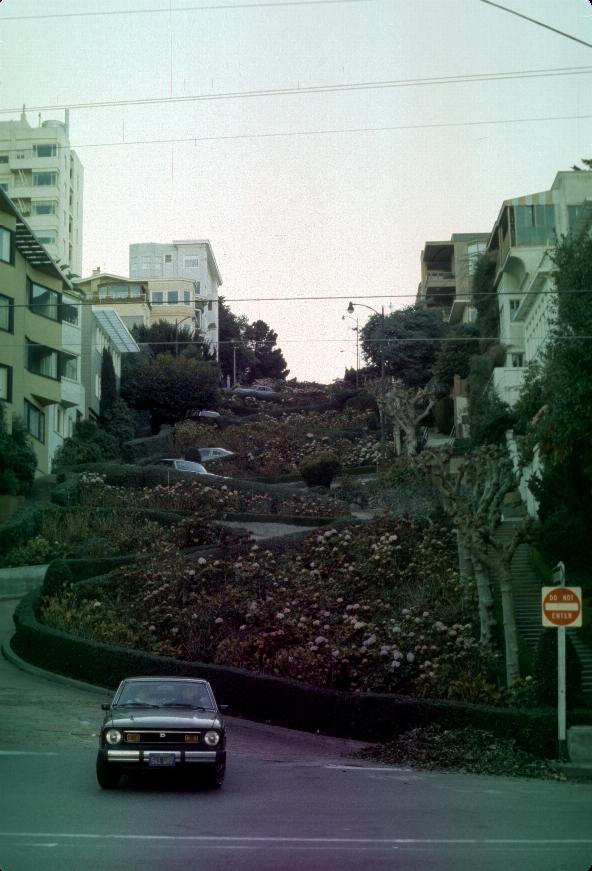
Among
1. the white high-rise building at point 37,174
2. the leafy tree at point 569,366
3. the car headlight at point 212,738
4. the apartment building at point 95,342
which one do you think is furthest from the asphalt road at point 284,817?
the white high-rise building at point 37,174

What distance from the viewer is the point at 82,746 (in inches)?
711

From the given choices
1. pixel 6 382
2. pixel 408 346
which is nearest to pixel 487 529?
pixel 6 382

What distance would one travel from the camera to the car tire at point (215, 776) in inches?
520

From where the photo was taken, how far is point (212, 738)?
13.2 meters

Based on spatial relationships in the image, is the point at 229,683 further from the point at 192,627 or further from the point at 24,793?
the point at 24,793

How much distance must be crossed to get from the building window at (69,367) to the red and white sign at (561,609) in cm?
4090

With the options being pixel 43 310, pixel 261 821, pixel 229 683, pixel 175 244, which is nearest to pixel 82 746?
pixel 229 683

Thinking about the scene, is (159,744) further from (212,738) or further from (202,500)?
(202,500)

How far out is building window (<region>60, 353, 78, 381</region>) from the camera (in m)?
55.9

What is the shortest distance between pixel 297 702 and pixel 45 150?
86.1 meters

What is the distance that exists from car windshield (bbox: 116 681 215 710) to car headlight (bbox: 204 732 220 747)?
3.06 feet

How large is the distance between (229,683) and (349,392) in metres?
62.6

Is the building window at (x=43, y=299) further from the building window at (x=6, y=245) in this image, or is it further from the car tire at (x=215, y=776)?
the car tire at (x=215, y=776)

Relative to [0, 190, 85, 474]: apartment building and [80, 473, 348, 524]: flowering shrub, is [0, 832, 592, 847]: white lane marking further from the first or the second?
[0, 190, 85, 474]: apartment building
